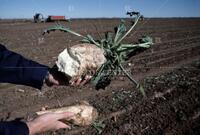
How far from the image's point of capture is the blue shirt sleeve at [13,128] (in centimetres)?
210

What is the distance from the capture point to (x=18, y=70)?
105 inches

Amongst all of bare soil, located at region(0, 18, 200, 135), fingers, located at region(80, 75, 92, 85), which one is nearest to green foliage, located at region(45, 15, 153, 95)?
fingers, located at region(80, 75, 92, 85)

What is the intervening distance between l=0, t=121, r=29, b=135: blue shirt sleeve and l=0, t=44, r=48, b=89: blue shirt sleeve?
22.4 inches

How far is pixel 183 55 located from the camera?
35.3ft

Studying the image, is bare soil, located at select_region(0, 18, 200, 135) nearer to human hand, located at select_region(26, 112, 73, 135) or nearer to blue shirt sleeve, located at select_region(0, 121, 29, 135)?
human hand, located at select_region(26, 112, 73, 135)

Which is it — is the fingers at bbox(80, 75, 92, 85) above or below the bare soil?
above

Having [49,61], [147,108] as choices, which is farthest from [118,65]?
[49,61]

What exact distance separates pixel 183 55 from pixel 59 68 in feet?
28.1

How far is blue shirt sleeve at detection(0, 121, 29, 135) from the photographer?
82.8 inches

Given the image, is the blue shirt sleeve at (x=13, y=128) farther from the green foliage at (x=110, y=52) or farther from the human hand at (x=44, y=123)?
the green foliage at (x=110, y=52)

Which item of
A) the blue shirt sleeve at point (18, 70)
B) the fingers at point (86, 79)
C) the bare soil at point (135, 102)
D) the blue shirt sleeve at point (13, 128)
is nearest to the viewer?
the blue shirt sleeve at point (13, 128)

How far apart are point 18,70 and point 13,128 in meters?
0.65

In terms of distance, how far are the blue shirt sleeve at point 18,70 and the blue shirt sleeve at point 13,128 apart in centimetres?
57

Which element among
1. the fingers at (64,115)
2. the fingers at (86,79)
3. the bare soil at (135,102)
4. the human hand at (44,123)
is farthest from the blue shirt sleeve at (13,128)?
the bare soil at (135,102)
